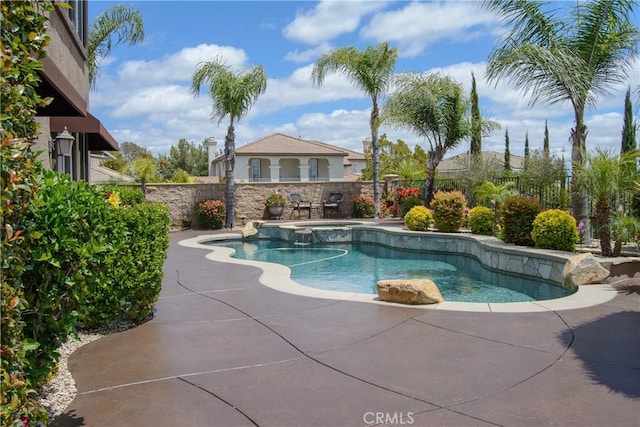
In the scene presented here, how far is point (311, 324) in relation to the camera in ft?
19.2

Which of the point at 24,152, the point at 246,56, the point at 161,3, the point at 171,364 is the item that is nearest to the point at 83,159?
the point at 161,3

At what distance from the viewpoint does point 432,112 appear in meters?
18.4

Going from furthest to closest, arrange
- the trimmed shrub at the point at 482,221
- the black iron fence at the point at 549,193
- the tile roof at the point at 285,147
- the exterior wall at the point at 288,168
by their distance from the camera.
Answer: the exterior wall at the point at 288,168 < the tile roof at the point at 285,147 < the trimmed shrub at the point at 482,221 < the black iron fence at the point at 549,193

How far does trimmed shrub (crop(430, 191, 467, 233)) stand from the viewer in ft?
47.2

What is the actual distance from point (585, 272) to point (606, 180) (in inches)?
86.8

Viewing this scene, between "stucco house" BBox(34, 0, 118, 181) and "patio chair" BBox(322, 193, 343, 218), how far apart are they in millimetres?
12170

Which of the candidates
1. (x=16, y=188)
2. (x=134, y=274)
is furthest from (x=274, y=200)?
(x=16, y=188)

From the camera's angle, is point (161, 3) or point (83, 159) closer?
point (161, 3)

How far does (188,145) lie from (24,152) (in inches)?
2673

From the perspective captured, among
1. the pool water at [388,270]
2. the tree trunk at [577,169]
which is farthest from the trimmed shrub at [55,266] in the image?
the tree trunk at [577,169]

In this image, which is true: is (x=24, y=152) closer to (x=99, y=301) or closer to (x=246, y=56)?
(x=99, y=301)

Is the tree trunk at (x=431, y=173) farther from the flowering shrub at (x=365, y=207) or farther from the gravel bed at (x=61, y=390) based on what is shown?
the gravel bed at (x=61, y=390)

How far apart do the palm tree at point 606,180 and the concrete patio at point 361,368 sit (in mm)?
2803

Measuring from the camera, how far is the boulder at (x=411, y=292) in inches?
265
